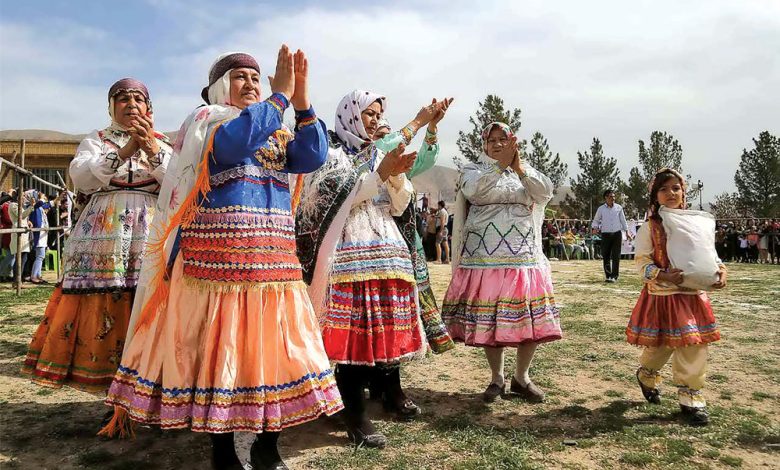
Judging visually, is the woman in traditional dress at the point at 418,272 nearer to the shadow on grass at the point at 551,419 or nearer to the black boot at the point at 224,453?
the shadow on grass at the point at 551,419

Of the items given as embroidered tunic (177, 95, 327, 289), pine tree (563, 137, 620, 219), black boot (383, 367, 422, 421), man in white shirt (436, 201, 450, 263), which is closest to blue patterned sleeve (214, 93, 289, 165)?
embroidered tunic (177, 95, 327, 289)

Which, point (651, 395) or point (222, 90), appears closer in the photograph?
point (222, 90)

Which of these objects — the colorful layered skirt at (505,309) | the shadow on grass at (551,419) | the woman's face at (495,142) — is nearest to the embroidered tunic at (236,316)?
the shadow on grass at (551,419)

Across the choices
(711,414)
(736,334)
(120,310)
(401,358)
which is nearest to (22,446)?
(120,310)

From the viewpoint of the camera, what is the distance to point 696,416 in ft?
11.6

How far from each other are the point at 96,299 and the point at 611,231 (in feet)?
35.2

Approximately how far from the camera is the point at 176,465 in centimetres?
294

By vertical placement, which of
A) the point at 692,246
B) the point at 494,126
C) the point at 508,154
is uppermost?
the point at 494,126

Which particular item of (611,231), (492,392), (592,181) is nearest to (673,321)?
(492,392)

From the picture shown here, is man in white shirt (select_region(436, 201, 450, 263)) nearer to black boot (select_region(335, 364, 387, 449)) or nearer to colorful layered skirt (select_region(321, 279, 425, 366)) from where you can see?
colorful layered skirt (select_region(321, 279, 425, 366))

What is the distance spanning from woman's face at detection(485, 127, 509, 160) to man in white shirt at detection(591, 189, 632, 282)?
847 cm

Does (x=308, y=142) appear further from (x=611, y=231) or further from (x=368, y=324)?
(x=611, y=231)

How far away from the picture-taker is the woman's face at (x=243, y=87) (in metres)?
2.78

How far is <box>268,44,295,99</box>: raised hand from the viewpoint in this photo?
2531mm
